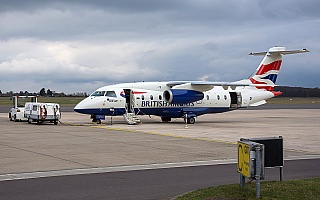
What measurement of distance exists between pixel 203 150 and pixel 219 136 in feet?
22.2

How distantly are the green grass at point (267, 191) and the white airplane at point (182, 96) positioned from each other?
2398 cm

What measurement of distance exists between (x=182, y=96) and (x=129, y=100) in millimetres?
3844

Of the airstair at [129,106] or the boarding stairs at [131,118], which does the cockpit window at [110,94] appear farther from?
the boarding stairs at [131,118]

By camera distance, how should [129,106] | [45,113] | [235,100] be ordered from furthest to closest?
1. [235,100]
2. [129,106]
3. [45,113]

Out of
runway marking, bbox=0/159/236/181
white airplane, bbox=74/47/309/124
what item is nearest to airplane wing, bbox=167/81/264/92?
white airplane, bbox=74/47/309/124

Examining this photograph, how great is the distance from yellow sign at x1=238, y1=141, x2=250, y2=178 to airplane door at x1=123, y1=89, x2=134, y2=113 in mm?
25516

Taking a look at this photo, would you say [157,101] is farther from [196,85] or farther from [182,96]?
[196,85]

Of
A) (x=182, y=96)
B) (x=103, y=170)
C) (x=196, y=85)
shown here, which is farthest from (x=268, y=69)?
(x=103, y=170)

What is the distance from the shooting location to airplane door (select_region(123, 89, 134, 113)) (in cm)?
3541

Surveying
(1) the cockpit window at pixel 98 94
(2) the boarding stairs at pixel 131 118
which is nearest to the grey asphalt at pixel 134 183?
(2) the boarding stairs at pixel 131 118

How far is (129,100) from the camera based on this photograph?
117ft

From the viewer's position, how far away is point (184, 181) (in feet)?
39.0

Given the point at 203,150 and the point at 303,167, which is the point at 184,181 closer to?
the point at 303,167

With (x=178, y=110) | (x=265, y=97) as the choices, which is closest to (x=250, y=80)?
(x=265, y=97)
